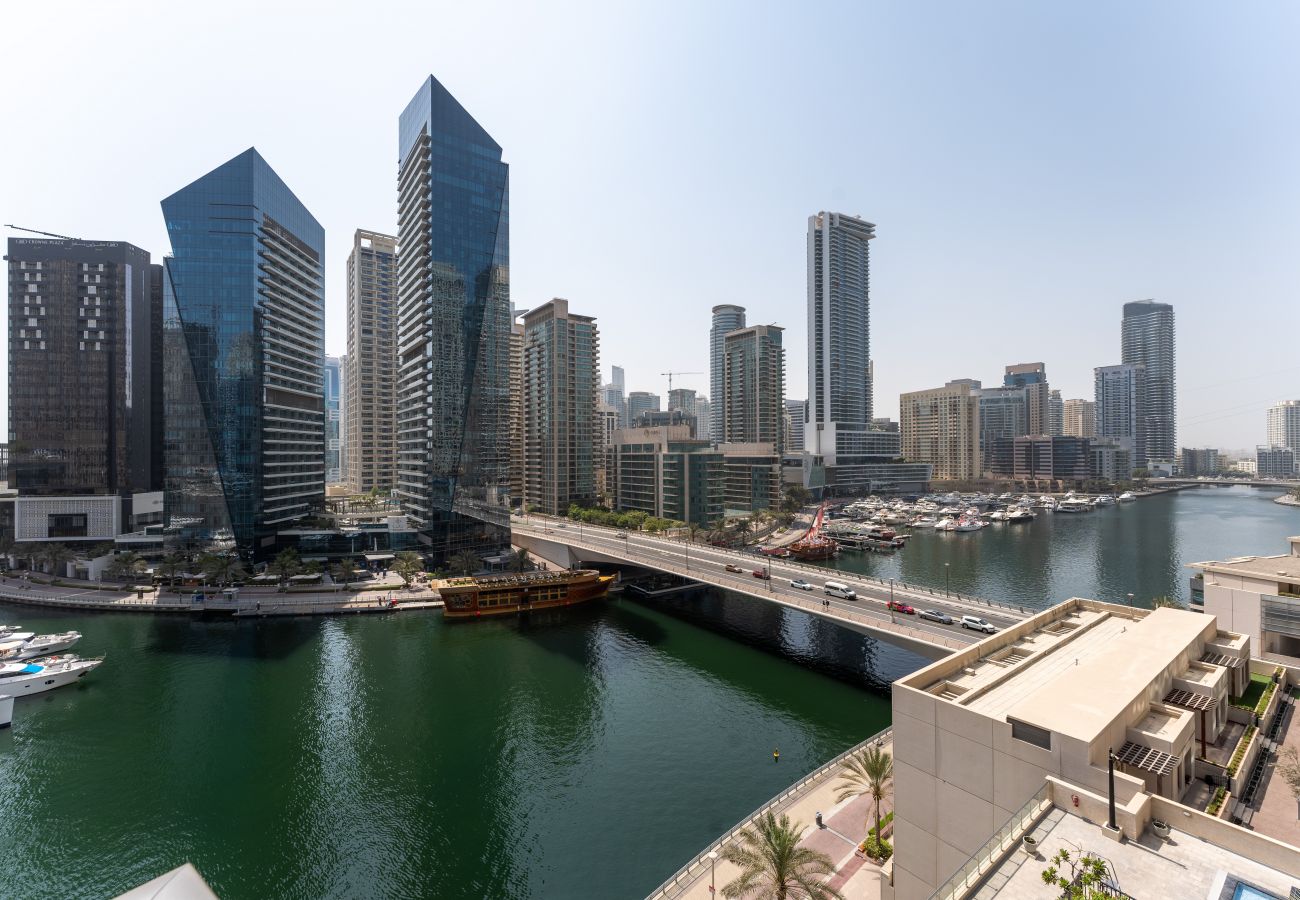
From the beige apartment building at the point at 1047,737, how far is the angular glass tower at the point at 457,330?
6870 cm

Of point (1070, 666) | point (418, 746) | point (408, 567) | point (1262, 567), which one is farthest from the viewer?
point (408, 567)

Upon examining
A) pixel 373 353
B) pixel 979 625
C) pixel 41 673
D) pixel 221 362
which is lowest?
pixel 41 673

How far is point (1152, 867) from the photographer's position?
1194 cm

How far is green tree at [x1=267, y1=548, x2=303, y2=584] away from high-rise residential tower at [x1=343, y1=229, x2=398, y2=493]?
57384 millimetres

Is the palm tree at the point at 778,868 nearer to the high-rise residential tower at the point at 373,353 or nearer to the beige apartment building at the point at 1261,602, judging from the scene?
the beige apartment building at the point at 1261,602

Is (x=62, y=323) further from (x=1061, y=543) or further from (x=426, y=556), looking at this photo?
(x=1061, y=543)

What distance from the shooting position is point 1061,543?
345 feet

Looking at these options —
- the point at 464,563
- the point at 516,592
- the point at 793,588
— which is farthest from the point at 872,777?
the point at 464,563

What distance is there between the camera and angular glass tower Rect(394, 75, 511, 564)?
7738cm

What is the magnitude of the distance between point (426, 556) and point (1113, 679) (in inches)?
3041

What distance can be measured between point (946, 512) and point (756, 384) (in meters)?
62.9

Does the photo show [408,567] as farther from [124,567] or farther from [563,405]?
[563,405]

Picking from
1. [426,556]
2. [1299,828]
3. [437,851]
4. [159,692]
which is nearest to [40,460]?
[426,556]

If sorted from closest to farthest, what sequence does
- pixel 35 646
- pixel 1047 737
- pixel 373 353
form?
1. pixel 1047 737
2. pixel 35 646
3. pixel 373 353
